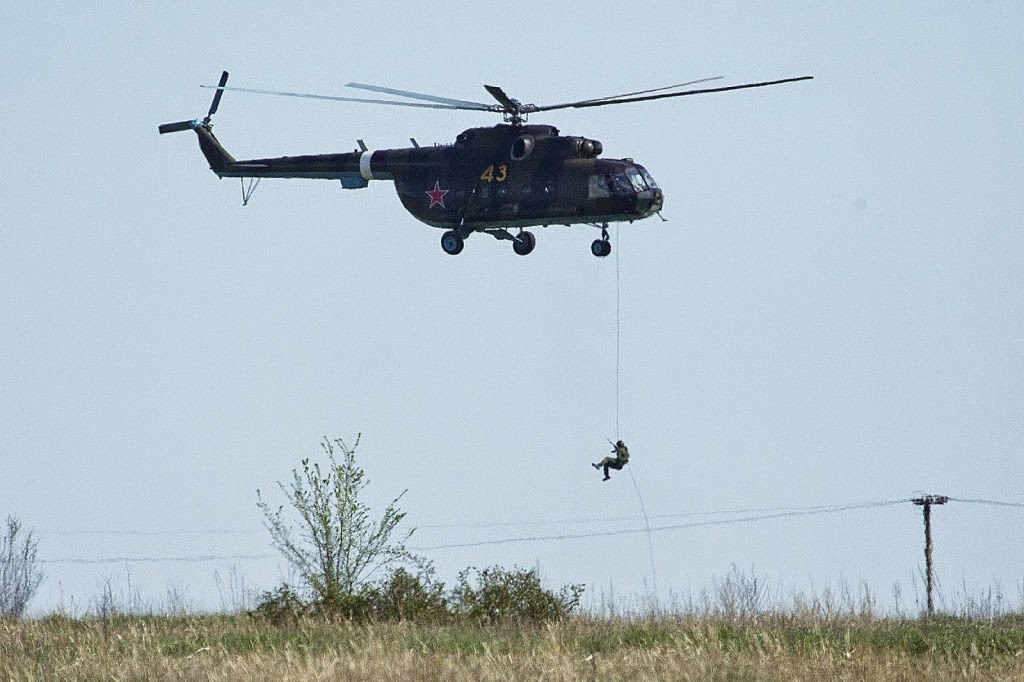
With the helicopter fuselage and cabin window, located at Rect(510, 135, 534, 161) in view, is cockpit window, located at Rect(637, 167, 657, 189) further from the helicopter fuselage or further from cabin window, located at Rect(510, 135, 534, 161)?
cabin window, located at Rect(510, 135, 534, 161)

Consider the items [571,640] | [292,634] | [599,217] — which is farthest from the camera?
[599,217]

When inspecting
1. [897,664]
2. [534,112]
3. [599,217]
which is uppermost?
[534,112]

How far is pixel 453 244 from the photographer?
107ft

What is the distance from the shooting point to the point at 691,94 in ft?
95.5

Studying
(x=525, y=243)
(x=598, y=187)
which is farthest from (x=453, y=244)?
(x=598, y=187)

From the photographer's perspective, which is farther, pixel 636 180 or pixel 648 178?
pixel 648 178

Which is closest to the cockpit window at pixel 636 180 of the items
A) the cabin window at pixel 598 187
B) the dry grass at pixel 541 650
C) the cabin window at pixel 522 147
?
the cabin window at pixel 598 187

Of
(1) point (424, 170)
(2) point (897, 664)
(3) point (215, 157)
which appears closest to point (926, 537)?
(1) point (424, 170)

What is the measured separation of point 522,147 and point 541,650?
13321 mm

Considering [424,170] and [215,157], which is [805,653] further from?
[215,157]

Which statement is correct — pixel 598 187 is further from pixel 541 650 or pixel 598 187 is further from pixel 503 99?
pixel 541 650

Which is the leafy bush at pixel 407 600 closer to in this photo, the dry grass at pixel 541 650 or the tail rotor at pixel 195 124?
the dry grass at pixel 541 650

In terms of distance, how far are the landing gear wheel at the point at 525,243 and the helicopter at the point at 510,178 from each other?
0.8 inches

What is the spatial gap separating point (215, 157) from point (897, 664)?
22.3 meters
